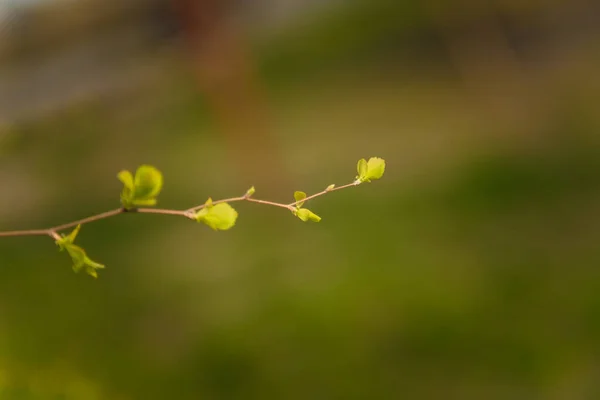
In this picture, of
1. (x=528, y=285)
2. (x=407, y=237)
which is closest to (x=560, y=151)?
(x=407, y=237)

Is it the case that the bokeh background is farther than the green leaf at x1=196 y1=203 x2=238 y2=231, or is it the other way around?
the bokeh background

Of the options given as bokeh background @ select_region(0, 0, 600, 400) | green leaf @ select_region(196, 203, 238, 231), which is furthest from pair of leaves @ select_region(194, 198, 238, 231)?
bokeh background @ select_region(0, 0, 600, 400)

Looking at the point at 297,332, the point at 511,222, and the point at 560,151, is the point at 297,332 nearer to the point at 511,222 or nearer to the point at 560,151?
the point at 511,222

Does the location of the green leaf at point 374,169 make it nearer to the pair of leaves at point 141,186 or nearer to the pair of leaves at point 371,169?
the pair of leaves at point 371,169

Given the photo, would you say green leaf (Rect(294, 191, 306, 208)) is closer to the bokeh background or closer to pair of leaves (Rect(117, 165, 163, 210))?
pair of leaves (Rect(117, 165, 163, 210))

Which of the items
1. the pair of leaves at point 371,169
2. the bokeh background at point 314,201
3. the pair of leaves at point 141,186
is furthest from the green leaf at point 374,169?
the bokeh background at point 314,201
